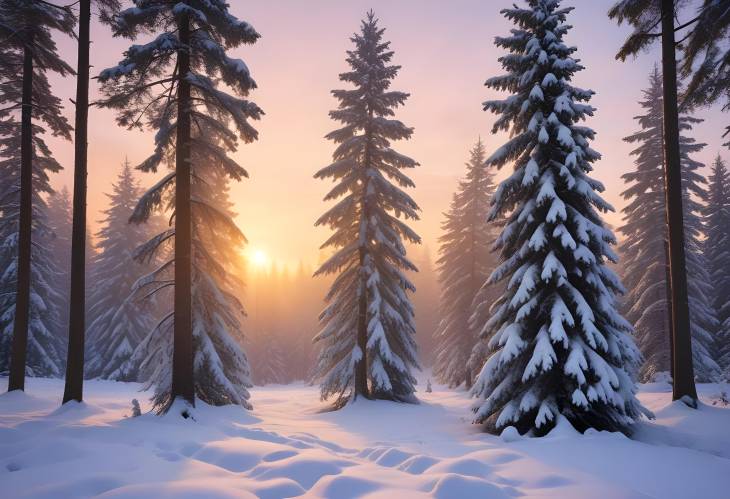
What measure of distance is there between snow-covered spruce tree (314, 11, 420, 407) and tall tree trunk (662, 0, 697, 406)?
864 centimetres

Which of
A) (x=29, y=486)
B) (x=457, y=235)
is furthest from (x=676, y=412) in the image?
(x=457, y=235)

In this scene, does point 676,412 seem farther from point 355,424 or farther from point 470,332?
point 470,332

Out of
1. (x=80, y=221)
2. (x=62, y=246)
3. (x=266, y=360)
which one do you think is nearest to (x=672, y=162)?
(x=80, y=221)

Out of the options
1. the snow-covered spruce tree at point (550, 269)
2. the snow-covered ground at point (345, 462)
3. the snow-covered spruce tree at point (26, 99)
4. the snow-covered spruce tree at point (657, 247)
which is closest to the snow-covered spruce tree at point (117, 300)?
the snow-covered spruce tree at point (26, 99)

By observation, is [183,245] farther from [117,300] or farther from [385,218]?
[117,300]

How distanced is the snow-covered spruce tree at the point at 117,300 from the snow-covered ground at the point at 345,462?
921 inches

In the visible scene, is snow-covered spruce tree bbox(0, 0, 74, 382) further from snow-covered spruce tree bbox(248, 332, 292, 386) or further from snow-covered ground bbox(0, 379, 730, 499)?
snow-covered spruce tree bbox(248, 332, 292, 386)

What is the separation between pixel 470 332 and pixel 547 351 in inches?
804

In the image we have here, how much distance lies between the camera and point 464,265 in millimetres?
29891

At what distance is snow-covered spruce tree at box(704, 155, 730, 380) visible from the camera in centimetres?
2936

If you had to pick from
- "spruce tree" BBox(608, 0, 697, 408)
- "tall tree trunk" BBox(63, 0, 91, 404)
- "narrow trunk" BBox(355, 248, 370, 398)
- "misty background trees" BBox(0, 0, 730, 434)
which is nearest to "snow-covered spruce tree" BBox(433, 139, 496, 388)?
"misty background trees" BBox(0, 0, 730, 434)

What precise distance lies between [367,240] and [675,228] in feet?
33.8

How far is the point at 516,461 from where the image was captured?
6914 mm

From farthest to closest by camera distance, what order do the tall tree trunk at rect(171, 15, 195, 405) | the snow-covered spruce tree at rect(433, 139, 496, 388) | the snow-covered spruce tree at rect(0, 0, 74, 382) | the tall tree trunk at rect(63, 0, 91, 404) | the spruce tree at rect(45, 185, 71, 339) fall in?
the spruce tree at rect(45, 185, 71, 339) < the snow-covered spruce tree at rect(433, 139, 496, 388) < the snow-covered spruce tree at rect(0, 0, 74, 382) < the tall tree trunk at rect(63, 0, 91, 404) < the tall tree trunk at rect(171, 15, 195, 405)
